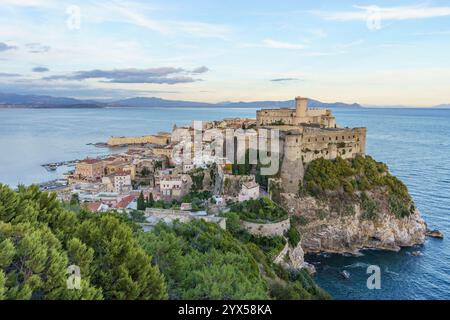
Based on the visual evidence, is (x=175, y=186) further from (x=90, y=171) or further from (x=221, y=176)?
(x=90, y=171)

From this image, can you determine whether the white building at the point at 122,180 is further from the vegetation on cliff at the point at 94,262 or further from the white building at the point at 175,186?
the vegetation on cliff at the point at 94,262

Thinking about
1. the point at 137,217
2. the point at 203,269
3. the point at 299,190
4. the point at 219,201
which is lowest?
the point at 299,190

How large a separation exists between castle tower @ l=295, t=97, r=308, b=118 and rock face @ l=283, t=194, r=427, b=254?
1099cm

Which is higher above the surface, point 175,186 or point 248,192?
point 248,192

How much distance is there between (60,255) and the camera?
23.7 feet

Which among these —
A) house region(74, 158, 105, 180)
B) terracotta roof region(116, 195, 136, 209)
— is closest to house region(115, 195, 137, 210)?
terracotta roof region(116, 195, 136, 209)

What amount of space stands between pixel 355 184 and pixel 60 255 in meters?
25.3

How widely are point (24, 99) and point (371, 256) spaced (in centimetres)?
19860

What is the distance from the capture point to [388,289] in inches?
851

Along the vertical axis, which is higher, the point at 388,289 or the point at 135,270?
the point at 135,270

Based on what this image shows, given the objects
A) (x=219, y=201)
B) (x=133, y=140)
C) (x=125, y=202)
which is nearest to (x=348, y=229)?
(x=219, y=201)

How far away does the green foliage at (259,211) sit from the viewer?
21.5 meters
